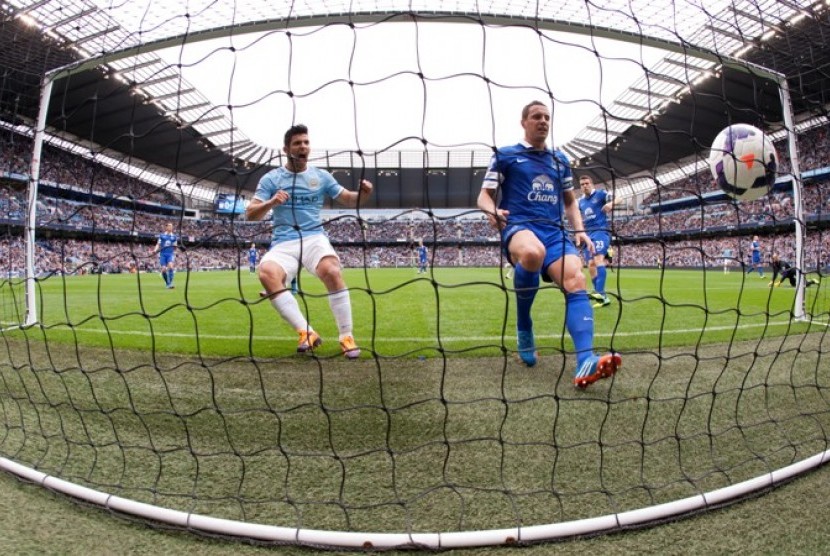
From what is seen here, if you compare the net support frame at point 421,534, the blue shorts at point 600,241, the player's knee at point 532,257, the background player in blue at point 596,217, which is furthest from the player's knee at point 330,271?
the blue shorts at point 600,241

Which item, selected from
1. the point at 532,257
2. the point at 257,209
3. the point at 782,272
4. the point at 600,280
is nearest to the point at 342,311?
the point at 257,209

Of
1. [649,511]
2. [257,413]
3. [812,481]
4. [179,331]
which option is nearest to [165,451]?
[257,413]

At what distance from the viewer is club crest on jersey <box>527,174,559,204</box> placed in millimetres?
3328

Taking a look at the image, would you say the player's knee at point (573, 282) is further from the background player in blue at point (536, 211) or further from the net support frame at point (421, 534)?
the net support frame at point (421, 534)

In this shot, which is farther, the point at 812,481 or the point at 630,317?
the point at 630,317

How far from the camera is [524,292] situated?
336cm

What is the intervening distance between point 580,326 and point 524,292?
1.80 feet

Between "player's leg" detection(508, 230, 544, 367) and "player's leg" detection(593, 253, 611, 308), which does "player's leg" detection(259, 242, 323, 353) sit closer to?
"player's leg" detection(508, 230, 544, 367)

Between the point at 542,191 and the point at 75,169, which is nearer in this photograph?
the point at 542,191

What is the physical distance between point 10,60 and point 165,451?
3939 millimetres

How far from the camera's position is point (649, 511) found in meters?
1.50

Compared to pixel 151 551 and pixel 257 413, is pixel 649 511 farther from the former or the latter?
pixel 257 413

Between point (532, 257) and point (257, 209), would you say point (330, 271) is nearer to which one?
point (257, 209)

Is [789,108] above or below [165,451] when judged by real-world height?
above
